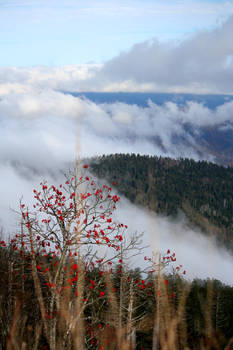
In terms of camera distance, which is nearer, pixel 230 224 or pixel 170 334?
pixel 170 334

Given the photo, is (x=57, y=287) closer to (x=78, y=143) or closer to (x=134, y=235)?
(x=134, y=235)

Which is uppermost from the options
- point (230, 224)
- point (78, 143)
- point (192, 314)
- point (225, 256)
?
point (230, 224)

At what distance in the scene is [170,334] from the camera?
12.3ft

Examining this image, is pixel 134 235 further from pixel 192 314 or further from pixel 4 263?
pixel 192 314

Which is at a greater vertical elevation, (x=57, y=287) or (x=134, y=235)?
(x=134, y=235)

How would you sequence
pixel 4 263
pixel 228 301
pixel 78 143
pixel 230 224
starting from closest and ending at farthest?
pixel 78 143, pixel 4 263, pixel 228 301, pixel 230 224

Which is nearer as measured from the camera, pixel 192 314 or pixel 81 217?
pixel 81 217

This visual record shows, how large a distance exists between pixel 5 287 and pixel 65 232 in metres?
3.30

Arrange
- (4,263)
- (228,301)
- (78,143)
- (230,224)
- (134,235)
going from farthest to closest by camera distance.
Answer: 1. (230,224)
2. (228,301)
3. (4,263)
4. (134,235)
5. (78,143)

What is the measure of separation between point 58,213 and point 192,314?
91.9 ft

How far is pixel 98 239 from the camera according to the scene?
36.0ft

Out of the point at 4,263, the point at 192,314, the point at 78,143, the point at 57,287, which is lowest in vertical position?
the point at 192,314

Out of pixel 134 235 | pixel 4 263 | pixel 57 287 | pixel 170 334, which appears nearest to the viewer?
pixel 170 334

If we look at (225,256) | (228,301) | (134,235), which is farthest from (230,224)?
(134,235)
